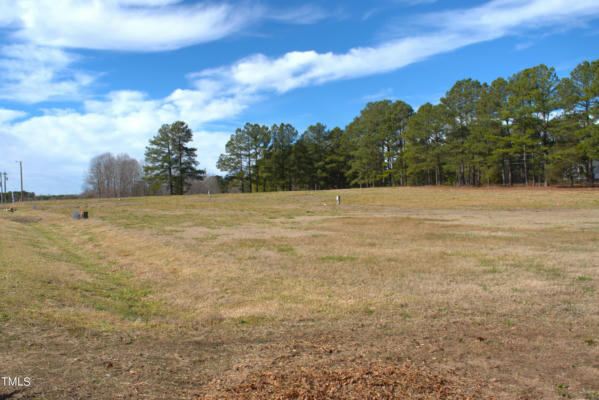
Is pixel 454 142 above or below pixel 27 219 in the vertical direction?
above

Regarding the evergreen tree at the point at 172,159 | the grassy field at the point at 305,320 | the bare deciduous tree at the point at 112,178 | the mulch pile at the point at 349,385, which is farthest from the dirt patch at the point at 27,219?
the bare deciduous tree at the point at 112,178

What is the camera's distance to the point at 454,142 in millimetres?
56156

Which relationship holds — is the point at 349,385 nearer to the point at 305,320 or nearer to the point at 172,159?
the point at 305,320

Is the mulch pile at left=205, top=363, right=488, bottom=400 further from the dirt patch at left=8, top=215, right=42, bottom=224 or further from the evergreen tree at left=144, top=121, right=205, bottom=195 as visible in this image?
the evergreen tree at left=144, top=121, right=205, bottom=195

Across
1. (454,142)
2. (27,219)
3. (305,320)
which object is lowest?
(305,320)

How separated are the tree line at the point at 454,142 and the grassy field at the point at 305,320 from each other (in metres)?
39.6

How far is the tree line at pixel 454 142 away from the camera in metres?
44.6

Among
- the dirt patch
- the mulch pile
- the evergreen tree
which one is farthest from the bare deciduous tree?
the mulch pile

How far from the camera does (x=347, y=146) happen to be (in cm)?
7994

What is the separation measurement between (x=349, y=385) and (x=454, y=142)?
189ft

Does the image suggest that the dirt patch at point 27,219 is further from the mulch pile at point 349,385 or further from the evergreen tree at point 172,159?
the evergreen tree at point 172,159

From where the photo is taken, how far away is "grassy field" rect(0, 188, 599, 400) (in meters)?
3.81

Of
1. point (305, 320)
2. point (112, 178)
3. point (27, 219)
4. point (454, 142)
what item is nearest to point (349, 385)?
point (305, 320)

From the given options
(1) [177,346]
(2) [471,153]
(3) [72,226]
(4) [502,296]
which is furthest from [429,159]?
(1) [177,346]
